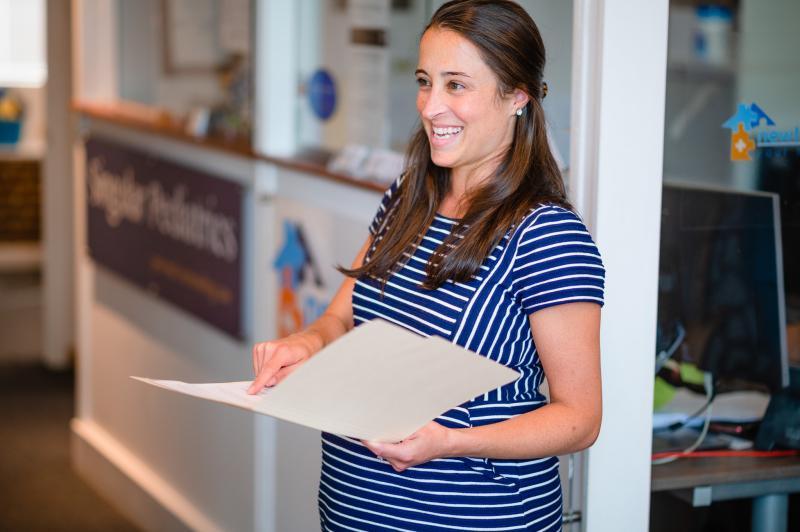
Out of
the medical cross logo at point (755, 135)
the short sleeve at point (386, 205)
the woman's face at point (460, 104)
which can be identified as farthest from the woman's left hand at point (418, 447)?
the medical cross logo at point (755, 135)

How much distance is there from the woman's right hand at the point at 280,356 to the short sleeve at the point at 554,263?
1.30 feet

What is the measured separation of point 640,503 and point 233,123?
197 cm

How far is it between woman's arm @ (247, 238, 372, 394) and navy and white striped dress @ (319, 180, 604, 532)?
0.14 meters

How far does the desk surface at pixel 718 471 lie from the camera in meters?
2.13

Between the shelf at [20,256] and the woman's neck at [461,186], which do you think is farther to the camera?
the shelf at [20,256]

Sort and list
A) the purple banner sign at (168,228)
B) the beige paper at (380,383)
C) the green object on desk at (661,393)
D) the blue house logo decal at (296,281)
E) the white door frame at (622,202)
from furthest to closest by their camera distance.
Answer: the purple banner sign at (168,228), the blue house logo decal at (296,281), the green object on desk at (661,393), the white door frame at (622,202), the beige paper at (380,383)

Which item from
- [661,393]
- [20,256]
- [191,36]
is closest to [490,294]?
[661,393]

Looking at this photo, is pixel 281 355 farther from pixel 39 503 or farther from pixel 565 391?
pixel 39 503

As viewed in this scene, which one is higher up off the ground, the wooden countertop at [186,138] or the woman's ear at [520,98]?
the woman's ear at [520,98]

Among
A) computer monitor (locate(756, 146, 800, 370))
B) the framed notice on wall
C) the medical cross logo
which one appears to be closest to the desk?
computer monitor (locate(756, 146, 800, 370))

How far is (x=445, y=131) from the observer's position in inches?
67.9

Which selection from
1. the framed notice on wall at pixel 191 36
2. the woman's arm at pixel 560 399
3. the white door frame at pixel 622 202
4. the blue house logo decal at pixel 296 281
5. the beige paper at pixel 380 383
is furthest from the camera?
the framed notice on wall at pixel 191 36

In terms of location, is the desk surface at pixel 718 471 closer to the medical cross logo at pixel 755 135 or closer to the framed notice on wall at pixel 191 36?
the medical cross logo at pixel 755 135

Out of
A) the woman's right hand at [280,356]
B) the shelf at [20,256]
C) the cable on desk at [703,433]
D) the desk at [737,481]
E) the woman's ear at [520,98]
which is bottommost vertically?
the shelf at [20,256]
